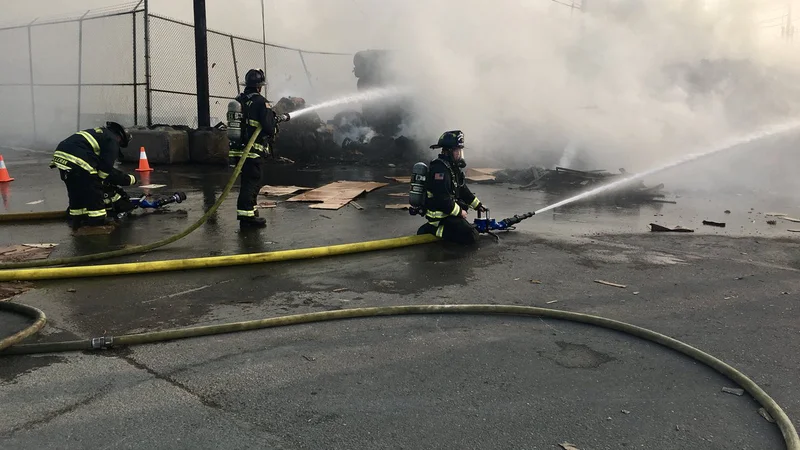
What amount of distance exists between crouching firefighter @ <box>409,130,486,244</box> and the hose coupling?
339 cm

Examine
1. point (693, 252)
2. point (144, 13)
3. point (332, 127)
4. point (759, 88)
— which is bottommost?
point (693, 252)

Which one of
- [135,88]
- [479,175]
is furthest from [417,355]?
[135,88]

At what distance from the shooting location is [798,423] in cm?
266

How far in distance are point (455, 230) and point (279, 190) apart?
14.8 ft

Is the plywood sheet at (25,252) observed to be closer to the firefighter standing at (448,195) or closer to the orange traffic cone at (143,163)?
the firefighter standing at (448,195)

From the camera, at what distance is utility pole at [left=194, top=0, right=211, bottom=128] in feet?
39.8

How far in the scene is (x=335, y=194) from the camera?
30.2ft

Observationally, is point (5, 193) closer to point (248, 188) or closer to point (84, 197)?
point (84, 197)

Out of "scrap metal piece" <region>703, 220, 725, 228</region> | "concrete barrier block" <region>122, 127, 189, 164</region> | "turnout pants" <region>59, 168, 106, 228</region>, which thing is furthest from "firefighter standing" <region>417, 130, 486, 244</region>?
"concrete barrier block" <region>122, 127, 189, 164</region>

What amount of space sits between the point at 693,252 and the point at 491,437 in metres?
4.59

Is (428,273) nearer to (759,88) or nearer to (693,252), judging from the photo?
(693,252)

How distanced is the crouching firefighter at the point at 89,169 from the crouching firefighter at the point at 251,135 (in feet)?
4.15

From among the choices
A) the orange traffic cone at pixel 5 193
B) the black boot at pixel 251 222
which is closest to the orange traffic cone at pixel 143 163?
the orange traffic cone at pixel 5 193

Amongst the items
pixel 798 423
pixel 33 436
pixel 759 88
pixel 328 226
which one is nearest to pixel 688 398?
pixel 798 423
